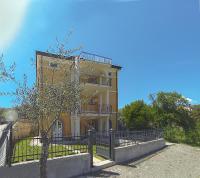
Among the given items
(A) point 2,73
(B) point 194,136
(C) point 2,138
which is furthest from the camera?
(B) point 194,136

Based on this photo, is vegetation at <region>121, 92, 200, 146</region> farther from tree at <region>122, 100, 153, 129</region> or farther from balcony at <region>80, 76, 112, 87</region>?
balcony at <region>80, 76, 112, 87</region>

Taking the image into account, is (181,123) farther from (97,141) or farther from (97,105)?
(97,141)

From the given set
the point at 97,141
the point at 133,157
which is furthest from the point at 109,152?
the point at 133,157

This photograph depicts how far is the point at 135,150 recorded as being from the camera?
18375 mm

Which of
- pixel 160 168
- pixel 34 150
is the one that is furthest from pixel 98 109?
pixel 34 150

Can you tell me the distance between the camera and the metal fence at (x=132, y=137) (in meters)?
17.1

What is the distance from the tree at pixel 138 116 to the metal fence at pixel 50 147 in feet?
60.9

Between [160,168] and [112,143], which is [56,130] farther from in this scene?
[160,168]

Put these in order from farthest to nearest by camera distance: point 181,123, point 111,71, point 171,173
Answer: point 111,71, point 181,123, point 171,173

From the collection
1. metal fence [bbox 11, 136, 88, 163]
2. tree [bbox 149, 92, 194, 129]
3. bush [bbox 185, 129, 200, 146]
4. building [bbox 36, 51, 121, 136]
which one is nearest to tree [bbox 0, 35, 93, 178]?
metal fence [bbox 11, 136, 88, 163]

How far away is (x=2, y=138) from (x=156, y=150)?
1352cm

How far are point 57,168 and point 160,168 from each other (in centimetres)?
594

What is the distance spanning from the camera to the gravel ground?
538 inches

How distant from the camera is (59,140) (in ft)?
43.5
